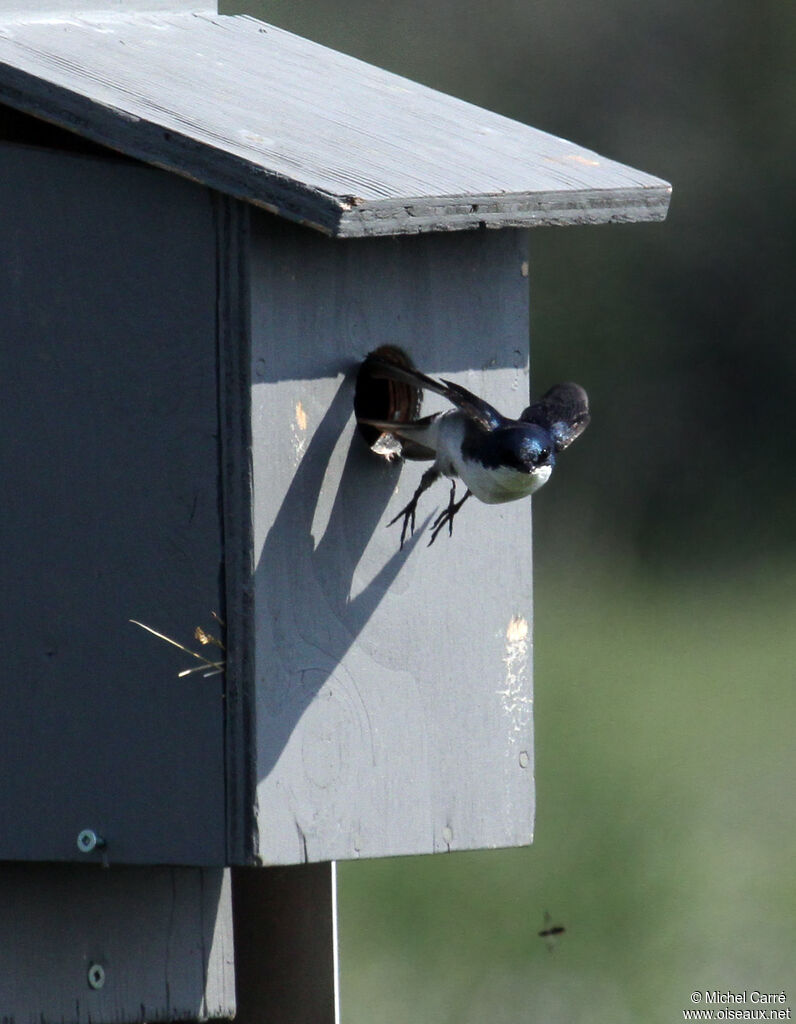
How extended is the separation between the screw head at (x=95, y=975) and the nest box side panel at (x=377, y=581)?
1.61 ft

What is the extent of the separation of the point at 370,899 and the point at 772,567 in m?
3.06

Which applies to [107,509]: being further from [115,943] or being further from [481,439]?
[115,943]

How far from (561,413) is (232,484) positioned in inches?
16.5

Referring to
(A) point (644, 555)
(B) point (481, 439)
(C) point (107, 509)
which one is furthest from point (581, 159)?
(A) point (644, 555)

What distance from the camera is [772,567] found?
7.85 metres

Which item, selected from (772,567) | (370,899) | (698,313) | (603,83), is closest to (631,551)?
(772,567)

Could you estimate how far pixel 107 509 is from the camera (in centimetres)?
257

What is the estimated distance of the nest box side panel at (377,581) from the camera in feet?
8.19

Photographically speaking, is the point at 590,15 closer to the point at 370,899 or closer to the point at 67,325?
the point at 370,899

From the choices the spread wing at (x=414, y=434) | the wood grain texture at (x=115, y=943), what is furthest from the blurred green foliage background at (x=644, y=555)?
the spread wing at (x=414, y=434)

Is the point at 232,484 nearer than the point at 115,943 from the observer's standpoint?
Yes

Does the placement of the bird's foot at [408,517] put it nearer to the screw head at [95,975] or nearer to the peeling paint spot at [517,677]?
the peeling paint spot at [517,677]

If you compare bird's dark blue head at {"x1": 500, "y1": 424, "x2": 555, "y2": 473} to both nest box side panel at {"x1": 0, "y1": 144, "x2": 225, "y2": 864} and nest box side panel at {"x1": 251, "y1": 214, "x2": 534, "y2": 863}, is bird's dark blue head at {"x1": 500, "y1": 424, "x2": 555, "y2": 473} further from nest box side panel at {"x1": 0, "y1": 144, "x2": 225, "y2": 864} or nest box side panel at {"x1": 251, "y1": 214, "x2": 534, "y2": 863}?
nest box side panel at {"x1": 0, "y1": 144, "x2": 225, "y2": 864}

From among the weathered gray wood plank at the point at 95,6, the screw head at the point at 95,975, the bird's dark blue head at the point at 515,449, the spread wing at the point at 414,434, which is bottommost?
the screw head at the point at 95,975
